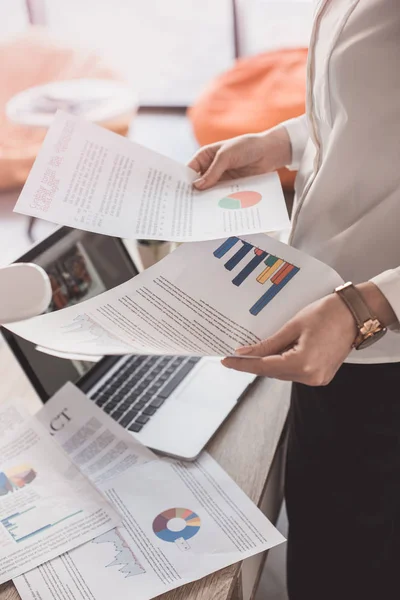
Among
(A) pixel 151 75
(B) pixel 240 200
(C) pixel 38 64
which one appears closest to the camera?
(B) pixel 240 200

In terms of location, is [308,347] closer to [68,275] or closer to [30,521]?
[30,521]

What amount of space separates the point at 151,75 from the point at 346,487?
3.55 meters

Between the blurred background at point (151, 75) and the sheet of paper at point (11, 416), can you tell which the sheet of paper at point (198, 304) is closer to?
the sheet of paper at point (11, 416)

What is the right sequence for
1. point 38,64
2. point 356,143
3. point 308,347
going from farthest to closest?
point 38,64 < point 356,143 < point 308,347

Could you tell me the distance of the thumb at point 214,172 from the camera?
36.7 inches

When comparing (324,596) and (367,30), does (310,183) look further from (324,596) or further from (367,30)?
(324,596)

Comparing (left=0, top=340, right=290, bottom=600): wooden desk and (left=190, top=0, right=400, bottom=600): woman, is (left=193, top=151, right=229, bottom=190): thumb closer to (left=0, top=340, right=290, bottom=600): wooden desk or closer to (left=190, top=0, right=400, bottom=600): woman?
(left=190, top=0, right=400, bottom=600): woman

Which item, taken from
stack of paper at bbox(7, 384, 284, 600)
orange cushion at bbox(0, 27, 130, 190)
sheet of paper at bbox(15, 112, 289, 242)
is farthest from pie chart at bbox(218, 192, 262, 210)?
orange cushion at bbox(0, 27, 130, 190)

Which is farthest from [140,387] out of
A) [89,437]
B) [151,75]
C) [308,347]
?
[151,75]

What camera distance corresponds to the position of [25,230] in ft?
8.40

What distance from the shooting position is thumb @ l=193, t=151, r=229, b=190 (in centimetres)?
93

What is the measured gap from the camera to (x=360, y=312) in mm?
684

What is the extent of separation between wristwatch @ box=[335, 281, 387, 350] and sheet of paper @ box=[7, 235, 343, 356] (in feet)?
0.16

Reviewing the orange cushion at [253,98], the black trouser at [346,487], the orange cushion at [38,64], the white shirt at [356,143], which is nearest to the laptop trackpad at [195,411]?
the black trouser at [346,487]
